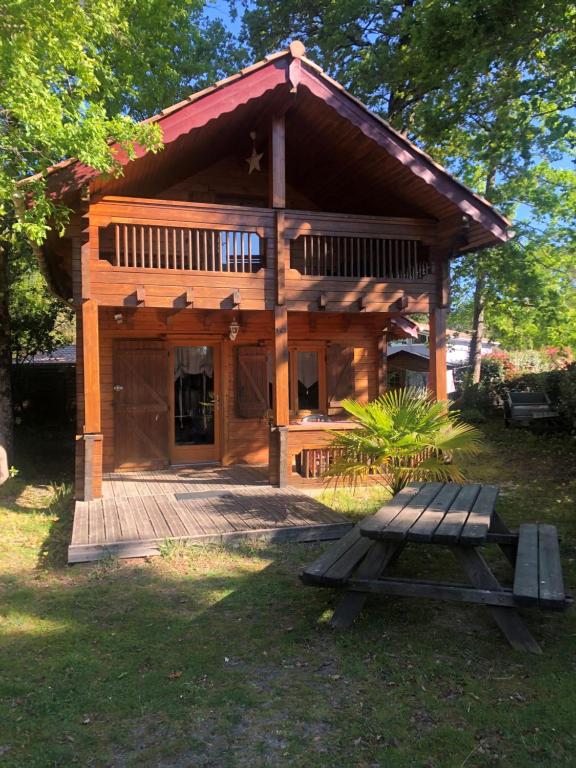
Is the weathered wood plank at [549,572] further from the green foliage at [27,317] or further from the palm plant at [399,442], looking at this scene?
the green foliage at [27,317]

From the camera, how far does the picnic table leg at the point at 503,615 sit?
367 centimetres

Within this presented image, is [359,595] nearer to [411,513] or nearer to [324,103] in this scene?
[411,513]

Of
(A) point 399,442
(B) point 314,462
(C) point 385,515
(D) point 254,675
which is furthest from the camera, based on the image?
(B) point 314,462

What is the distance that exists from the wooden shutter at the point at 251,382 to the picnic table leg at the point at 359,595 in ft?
22.8

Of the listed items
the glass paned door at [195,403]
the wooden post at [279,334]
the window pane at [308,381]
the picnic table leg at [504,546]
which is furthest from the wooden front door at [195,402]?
the picnic table leg at [504,546]

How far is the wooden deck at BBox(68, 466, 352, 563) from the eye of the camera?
5.67 m

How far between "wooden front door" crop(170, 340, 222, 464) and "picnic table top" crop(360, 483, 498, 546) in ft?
19.8

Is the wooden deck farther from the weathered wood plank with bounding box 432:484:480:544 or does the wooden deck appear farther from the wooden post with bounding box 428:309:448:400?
the wooden post with bounding box 428:309:448:400

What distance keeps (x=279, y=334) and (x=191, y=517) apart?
9.95 ft

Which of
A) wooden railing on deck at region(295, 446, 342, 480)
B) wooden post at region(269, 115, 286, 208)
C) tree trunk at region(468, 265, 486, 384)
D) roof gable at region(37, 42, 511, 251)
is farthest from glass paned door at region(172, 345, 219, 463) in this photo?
tree trunk at region(468, 265, 486, 384)

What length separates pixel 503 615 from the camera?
3.74 meters

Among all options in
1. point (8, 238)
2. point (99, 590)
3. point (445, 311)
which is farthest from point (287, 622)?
point (8, 238)

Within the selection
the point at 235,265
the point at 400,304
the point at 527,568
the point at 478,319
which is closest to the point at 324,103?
the point at 235,265

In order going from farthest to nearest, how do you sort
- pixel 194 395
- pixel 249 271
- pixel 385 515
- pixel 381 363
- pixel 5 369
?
pixel 381 363
pixel 194 395
pixel 5 369
pixel 249 271
pixel 385 515
